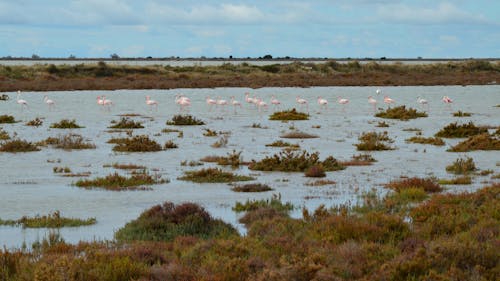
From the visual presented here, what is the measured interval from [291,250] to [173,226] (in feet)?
8.40

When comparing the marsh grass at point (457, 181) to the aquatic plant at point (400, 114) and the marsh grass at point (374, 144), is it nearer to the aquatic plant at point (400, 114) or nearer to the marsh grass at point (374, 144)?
the marsh grass at point (374, 144)

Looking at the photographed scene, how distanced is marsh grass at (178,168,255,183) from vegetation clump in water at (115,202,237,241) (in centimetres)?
535

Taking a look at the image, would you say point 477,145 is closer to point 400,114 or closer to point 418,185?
point 418,185

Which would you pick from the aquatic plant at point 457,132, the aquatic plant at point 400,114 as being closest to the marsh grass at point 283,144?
the aquatic plant at point 457,132

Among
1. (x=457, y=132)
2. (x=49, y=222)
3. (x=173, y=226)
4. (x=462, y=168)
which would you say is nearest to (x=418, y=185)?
(x=462, y=168)

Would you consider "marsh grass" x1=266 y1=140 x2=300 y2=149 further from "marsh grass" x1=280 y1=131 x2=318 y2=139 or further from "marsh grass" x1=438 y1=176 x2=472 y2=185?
"marsh grass" x1=438 y1=176 x2=472 y2=185

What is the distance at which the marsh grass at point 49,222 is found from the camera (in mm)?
12477

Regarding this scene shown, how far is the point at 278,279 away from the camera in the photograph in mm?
8211

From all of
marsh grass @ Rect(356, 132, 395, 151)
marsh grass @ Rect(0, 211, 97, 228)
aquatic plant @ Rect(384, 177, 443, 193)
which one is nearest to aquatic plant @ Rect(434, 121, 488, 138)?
marsh grass @ Rect(356, 132, 395, 151)

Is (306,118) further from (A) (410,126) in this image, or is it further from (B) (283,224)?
(B) (283,224)

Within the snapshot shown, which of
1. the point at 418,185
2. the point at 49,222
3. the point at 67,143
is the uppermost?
the point at 418,185

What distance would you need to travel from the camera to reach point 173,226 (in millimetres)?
11844

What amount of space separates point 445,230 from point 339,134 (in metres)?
18.9

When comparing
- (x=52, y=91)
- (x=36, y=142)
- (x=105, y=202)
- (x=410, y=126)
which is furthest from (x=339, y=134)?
(x=52, y=91)
